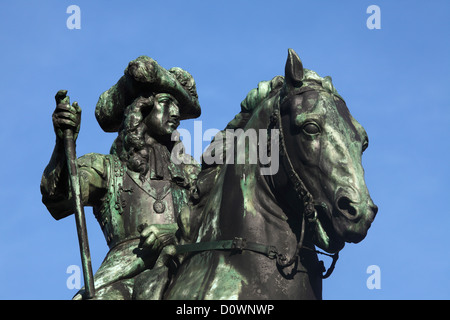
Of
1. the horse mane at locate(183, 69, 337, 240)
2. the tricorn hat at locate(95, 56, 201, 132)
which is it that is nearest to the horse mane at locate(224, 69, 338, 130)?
the horse mane at locate(183, 69, 337, 240)

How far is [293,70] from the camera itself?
10008 millimetres

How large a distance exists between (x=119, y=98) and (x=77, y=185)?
2.37 meters

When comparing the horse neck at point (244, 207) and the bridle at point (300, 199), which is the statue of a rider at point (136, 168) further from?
the bridle at point (300, 199)

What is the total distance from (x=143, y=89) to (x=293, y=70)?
2.91 metres

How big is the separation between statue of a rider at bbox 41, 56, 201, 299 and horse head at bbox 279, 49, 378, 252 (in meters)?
2.14

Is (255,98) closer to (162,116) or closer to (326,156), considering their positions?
(326,156)

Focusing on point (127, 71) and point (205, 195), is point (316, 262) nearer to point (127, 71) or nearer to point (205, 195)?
point (205, 195)

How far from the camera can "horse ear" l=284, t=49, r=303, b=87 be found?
10.0 m

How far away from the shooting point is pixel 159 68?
12.4 m

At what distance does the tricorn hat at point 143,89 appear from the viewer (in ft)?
40.5

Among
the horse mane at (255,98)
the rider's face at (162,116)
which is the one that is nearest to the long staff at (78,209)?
the horse mane at (255,98)

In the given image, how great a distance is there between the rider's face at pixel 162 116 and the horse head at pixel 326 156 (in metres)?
2.72
